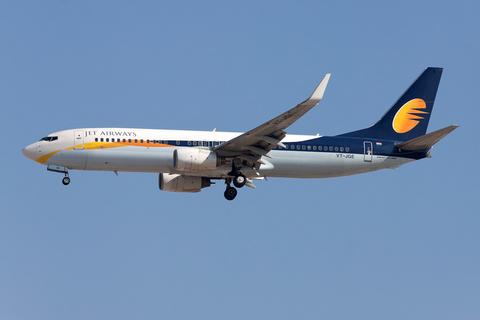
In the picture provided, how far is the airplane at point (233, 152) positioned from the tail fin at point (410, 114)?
0.26ft

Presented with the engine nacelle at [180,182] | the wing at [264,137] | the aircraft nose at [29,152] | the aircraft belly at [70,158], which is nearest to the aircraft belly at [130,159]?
the aircraft belly at [70,158]

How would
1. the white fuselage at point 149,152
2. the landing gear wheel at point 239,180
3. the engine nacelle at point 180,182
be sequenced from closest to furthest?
the white fuselage at point 149,152
the landing gear wheel at point 239,180
the engine nacelle at point 180,182

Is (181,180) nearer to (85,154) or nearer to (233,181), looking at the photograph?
(233,181)

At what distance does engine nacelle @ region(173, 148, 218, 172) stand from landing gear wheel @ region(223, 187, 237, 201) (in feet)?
11.5

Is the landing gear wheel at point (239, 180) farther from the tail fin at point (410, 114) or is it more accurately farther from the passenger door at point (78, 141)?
the passenger door at point (78, 141)

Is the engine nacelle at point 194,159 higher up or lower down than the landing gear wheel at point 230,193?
higher up

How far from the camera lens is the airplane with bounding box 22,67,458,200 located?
35.3m

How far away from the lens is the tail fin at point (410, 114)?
4075 cm

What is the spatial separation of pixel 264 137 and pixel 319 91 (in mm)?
5887

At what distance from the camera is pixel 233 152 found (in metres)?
36.2

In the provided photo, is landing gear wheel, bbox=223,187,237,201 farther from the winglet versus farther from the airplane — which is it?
the winglet

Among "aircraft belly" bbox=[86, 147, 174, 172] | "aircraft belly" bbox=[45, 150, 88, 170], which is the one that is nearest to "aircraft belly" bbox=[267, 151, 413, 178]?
"aircraft belly" bbox=[86, 147, 174, 172]

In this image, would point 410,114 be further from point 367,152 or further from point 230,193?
point 230,193

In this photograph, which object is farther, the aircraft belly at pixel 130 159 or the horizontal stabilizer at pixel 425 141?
the horizontal stabilizer at pixel 425 141
